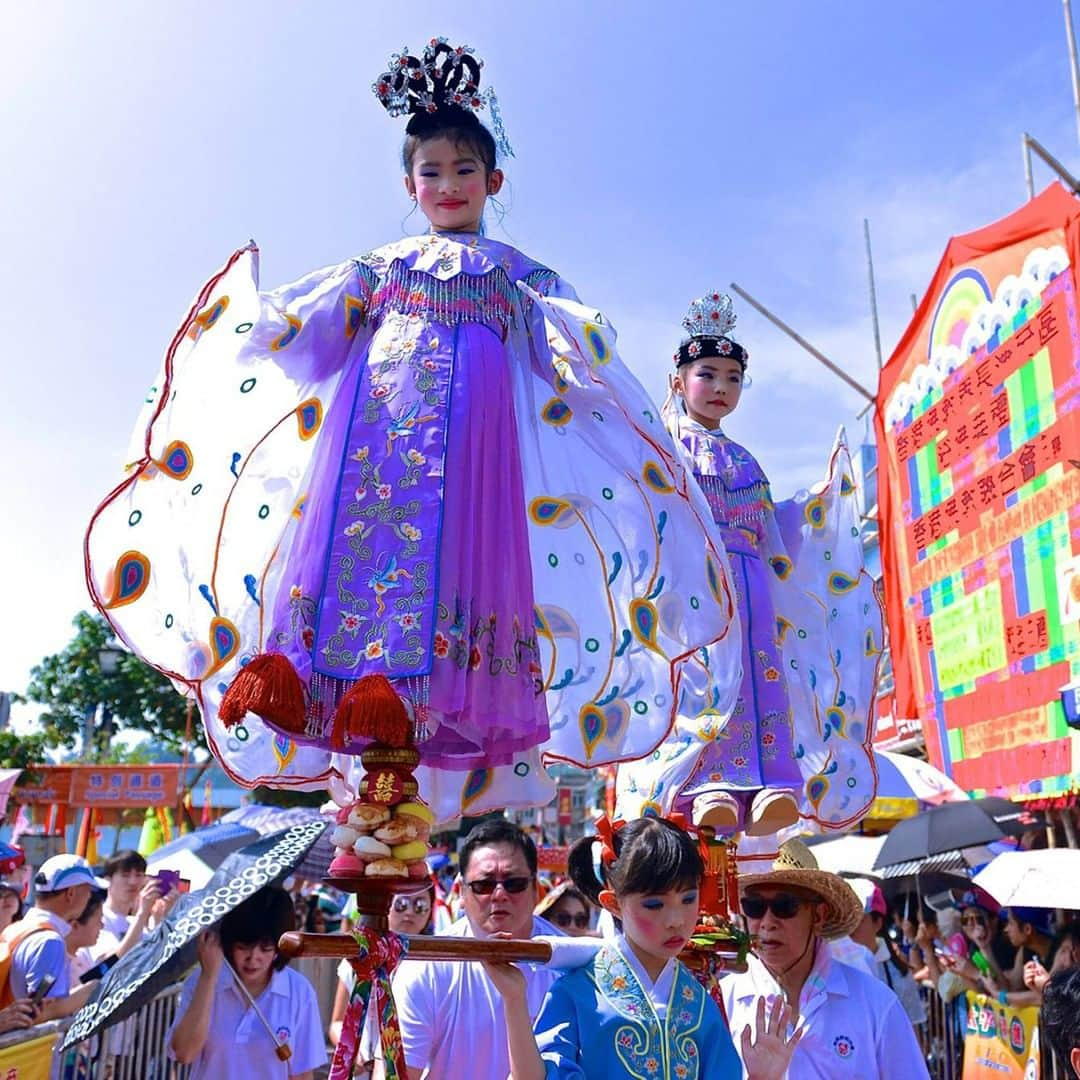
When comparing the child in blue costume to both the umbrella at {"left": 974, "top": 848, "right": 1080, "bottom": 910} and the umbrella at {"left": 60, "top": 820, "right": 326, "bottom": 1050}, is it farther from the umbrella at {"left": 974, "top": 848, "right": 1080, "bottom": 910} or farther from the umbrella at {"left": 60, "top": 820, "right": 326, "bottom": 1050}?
the umbrella at {"left": 974, "top": 848, "right": 1080, "bottom": 910}

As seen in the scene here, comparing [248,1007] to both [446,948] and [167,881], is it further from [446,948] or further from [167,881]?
[446,948]

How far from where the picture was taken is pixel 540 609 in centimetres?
342

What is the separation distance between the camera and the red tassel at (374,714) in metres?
2.58

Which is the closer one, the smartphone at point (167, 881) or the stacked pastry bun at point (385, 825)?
the stacked pastry bun at point (385, 825)

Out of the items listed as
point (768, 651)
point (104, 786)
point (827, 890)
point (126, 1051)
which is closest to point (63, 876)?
point (126, 1051)

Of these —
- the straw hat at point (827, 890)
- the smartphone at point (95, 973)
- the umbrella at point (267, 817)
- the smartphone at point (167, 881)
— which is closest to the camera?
the straw hat at point (827, 890)

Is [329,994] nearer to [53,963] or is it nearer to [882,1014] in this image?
[53,963]

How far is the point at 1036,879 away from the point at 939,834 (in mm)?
2958

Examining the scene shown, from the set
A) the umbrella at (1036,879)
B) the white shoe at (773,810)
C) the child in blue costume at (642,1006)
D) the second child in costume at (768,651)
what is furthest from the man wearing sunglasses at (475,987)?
the umbrella at (1036,879)

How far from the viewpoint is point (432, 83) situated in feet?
11.2

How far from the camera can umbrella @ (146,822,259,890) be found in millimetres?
7355

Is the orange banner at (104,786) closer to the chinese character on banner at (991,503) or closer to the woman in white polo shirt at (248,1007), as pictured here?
the chinese character on banner at (991,503)

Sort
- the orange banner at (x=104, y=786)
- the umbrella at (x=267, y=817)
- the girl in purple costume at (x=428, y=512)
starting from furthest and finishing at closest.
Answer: the orange banner at (x=104, y=786) → the umbrella at (x=267, y=817) → the girl in purple costume at (x=428, y=512)

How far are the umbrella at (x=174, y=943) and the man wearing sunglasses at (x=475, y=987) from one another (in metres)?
0.65
